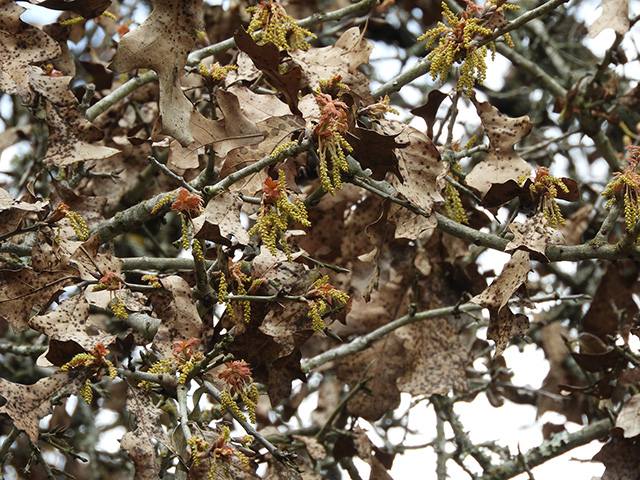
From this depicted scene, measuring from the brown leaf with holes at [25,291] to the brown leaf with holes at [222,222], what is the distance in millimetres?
417

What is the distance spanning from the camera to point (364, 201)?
2.40 m

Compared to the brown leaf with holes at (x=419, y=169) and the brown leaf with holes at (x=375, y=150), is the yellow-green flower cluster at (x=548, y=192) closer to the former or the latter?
the brown leaf with holes at (x=419, y=169)

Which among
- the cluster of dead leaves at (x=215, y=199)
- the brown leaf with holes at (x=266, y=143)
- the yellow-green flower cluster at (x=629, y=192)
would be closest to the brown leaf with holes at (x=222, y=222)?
the cluster of dead leaves at (x=215, y=199)

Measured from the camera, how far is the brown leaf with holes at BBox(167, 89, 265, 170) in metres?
1.80

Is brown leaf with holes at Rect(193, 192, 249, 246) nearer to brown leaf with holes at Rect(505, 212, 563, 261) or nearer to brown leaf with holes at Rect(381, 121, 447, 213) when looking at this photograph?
brown leaf with holes at Rect(381, 121, 447, 213)

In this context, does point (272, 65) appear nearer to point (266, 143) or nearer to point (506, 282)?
point (266, 143)

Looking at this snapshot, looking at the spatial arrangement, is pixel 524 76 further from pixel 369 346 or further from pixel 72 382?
pixel 72 382

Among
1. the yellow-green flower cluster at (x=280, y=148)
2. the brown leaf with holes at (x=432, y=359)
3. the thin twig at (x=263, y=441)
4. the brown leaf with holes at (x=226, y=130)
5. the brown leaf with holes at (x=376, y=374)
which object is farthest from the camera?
A: the brown leaf with holes at (x=376, y=374)

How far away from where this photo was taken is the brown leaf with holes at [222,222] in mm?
1504

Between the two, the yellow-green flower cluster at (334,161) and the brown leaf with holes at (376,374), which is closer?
the yellow-green flower cluster at (334,161)

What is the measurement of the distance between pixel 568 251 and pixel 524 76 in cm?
291

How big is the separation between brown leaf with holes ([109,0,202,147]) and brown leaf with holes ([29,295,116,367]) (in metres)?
0.45

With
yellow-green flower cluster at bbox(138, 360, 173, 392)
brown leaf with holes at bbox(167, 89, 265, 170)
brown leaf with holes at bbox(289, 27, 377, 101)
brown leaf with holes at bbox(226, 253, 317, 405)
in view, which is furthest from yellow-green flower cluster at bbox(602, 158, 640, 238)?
yellow-green flower cluster at bbox(138, 360, 173, 392)

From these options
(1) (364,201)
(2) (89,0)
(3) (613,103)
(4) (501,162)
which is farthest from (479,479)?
(2) (89,0)
